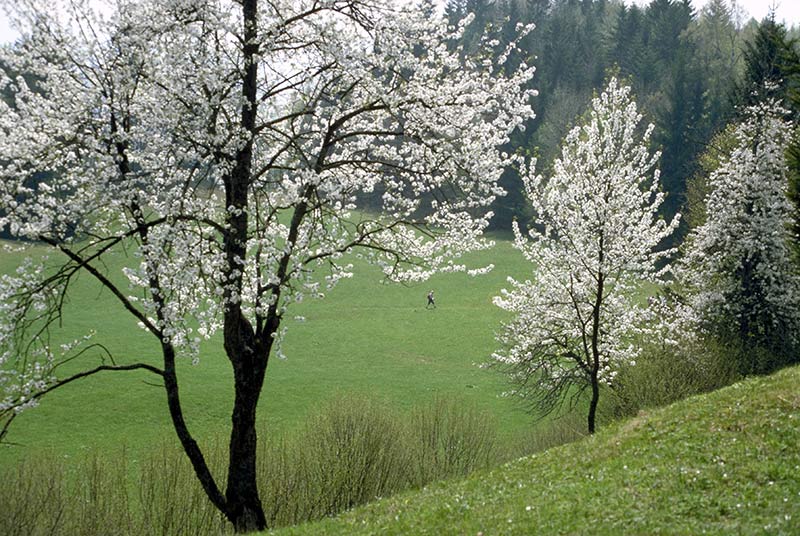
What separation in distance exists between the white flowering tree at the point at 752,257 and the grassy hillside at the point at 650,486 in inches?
552

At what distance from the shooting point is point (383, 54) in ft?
36.1

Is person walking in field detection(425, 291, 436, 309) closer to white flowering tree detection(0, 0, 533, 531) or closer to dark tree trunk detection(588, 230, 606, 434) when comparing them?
dark tree trunk detection(588, 230, 606, 434)

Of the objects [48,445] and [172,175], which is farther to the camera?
[48,445]

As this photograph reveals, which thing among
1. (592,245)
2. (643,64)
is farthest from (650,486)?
(643,64)

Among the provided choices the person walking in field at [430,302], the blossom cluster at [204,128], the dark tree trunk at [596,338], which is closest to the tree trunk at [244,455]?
the blossom cluster at [204,128]

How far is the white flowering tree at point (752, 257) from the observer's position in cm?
2494

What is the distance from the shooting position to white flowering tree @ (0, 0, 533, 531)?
405 inches

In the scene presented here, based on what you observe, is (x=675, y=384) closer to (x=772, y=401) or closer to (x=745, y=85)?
(x=772, y=401)

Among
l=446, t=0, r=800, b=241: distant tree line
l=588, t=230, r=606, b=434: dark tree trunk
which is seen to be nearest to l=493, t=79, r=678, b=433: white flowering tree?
l=588, t=230, r=606, b=434: dark tree trunk

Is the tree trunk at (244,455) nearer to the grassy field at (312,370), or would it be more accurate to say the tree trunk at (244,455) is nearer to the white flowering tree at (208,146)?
the white flowering tree at (208,146)

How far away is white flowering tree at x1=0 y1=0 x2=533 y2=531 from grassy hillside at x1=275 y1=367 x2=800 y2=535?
3.56 meters

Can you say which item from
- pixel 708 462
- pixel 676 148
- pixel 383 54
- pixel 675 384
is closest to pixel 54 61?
pixel 383 54

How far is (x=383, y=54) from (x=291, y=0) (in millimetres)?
2220

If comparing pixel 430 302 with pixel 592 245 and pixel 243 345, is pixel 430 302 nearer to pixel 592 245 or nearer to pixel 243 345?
pixel 592 245
